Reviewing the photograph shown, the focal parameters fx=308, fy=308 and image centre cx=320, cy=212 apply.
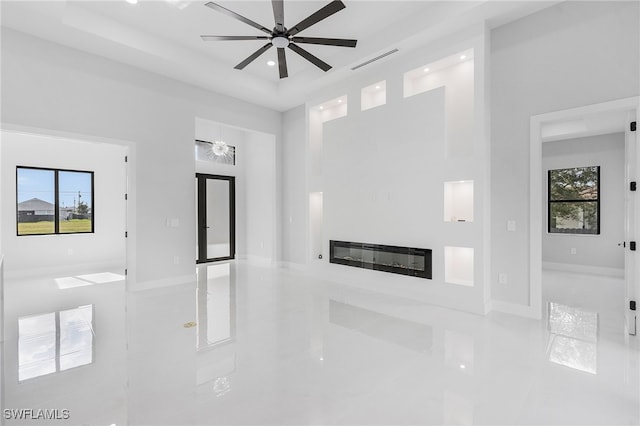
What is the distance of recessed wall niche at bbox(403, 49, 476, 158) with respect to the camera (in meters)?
4.50

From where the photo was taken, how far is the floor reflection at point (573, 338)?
8.92ft

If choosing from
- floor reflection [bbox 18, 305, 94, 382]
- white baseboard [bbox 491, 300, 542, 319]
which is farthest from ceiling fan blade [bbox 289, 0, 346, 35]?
white baseboard [bbox 491, 300, 542, 319]

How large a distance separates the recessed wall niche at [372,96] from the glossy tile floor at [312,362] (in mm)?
3411

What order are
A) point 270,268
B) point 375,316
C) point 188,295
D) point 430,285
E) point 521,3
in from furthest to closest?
1. point 270,268
2. point 188,295
3. point 430,285
4. point 375,316
5. point 521,3

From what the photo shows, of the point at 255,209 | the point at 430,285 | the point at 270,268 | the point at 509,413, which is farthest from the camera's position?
the point at 255,209

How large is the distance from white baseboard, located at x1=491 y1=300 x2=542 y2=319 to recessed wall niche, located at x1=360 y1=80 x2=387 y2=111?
3.61m

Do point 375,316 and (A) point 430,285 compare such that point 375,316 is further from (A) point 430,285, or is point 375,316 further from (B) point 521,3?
(B) point 521,3

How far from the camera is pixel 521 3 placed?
3.66 metres

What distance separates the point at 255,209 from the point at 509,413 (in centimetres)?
700

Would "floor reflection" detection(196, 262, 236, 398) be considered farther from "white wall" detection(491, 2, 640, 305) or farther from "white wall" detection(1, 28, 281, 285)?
"white wall" detection(491, 2, 640, 305)

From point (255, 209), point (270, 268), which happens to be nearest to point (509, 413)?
point (270, 268)

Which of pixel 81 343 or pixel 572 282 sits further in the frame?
pixel 572 282

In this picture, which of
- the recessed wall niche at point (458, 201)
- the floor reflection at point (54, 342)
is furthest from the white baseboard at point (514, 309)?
the floor reflection at point (54, 342)

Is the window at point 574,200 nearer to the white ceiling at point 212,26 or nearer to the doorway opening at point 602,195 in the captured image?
the doorway opening at point 602,195
